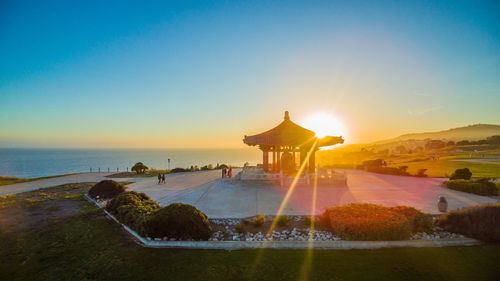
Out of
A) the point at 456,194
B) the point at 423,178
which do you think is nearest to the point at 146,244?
the point at 456,194

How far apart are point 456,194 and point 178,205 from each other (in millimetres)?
19383

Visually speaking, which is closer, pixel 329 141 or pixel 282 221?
pixel 282 221

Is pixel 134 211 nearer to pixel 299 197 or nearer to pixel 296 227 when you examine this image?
pixel 296 227

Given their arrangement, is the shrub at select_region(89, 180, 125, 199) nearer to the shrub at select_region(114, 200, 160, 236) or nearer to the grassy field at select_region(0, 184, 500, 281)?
the shrub at select_region(114, 200, 160, 236)

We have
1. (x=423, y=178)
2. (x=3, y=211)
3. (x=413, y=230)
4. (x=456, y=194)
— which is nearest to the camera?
(x=413, y=230)

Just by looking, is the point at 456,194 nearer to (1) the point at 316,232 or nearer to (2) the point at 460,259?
(2) the point at 460,259

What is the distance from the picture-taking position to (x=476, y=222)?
8.34 metres

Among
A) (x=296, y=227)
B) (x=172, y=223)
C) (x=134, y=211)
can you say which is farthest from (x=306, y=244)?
(x=134, y=211)

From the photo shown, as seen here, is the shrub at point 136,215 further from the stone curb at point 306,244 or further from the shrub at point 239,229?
the shrub at point 239,229

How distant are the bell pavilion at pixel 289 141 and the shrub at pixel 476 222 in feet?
40.2

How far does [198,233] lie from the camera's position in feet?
26.5

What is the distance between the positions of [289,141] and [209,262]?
50.0 feet

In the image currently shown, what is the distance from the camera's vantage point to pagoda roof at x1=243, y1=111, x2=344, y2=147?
20.5m

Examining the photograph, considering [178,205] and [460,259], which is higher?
[178,205]
